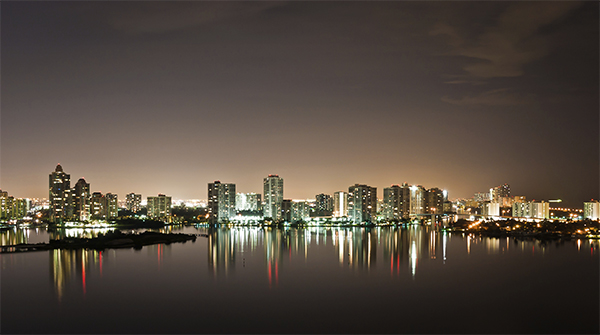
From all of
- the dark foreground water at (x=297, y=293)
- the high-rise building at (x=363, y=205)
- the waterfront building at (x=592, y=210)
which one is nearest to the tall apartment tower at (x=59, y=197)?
the high-rise building at (x=363, y=205)

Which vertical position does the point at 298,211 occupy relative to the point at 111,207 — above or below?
below

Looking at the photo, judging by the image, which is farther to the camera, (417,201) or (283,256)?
(417,201)

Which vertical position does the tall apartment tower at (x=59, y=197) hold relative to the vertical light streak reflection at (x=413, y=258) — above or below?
above

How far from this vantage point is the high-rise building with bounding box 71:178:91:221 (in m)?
60.2

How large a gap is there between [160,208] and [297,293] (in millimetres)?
58389

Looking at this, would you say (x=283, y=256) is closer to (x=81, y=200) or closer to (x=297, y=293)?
(x=297, y=293)

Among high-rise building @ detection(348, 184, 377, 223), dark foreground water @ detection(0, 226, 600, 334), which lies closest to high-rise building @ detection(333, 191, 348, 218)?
high-rise building @ detection(348, 184, 377, 223)

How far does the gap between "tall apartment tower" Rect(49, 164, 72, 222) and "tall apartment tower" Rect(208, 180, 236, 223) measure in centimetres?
1743

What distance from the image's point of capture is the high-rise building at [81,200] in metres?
60.2

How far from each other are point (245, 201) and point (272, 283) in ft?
228

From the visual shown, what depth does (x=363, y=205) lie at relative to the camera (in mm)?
66250

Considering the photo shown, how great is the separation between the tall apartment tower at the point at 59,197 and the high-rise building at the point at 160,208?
43.0ft

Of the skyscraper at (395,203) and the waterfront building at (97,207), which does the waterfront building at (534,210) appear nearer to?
the skyscraper at (395,203)

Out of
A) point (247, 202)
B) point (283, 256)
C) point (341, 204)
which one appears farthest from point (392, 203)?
point (283, 256)
